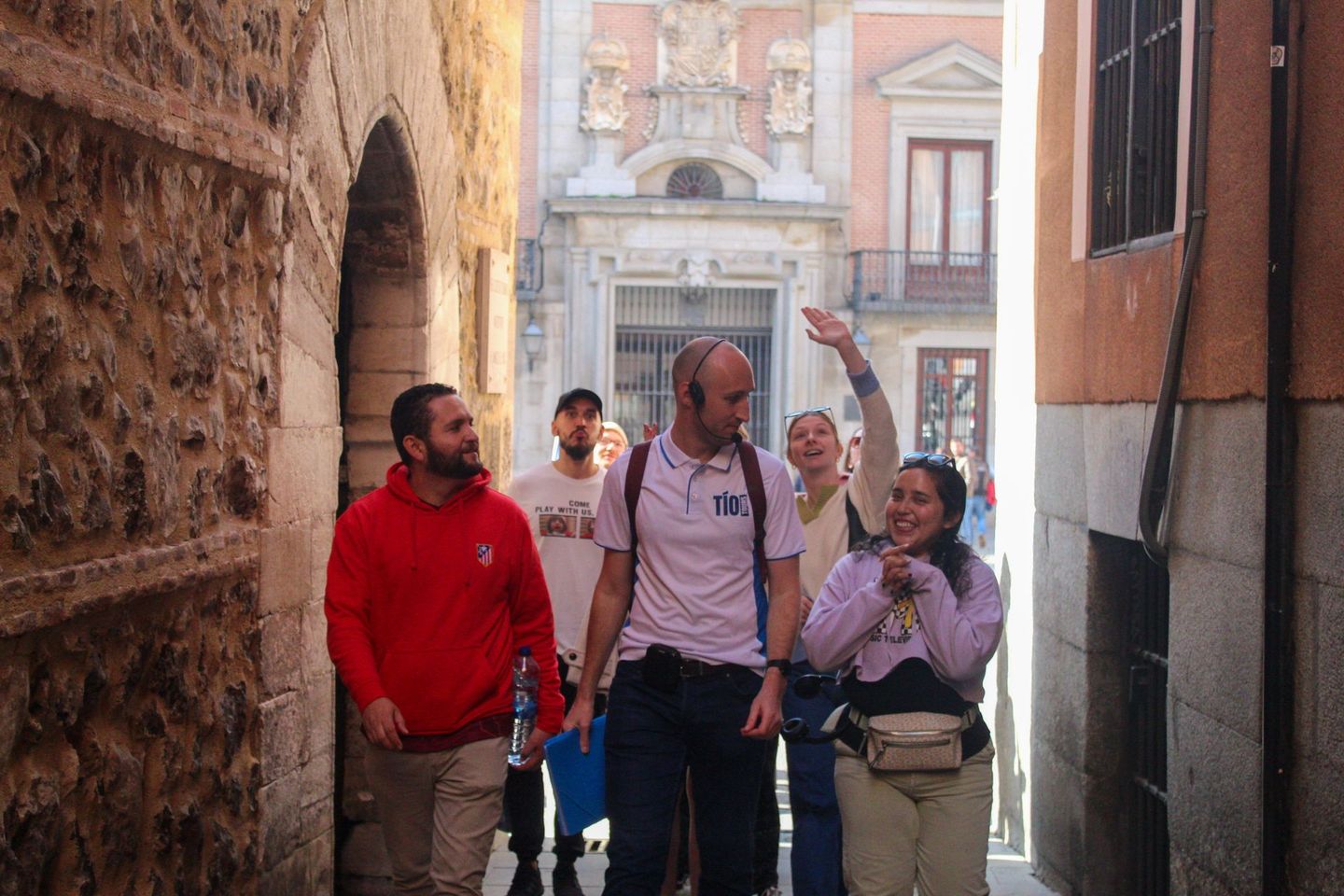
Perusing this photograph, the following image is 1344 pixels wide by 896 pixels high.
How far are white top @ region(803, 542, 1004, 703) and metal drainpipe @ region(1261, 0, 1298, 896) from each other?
0.94 meters

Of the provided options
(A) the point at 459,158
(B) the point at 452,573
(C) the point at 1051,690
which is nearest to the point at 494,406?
(A) the point at 459,158

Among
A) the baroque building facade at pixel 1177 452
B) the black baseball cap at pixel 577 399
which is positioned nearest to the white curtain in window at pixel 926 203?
the baroque building facade at pixel 1177 452

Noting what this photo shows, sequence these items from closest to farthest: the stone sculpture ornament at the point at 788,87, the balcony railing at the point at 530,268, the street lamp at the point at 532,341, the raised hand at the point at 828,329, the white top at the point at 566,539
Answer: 1. the raised hand at the point at 828,329
2. the white top at the point at 566,539
3. the street lamp at the point at 532,341
4. the balcony railing at the point at 530,268
5. the stone sculpture ornament at the point at 788,87

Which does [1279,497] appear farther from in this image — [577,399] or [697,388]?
[577,399]

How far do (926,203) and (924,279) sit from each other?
130 cm

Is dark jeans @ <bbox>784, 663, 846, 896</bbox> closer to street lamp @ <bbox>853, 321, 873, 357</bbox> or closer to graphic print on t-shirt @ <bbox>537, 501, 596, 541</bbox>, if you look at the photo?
graphic print on t-shirt @ <bbox>537, 501, 596, 541</bbox>

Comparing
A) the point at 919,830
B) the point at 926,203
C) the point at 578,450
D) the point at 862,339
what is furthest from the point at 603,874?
the point at 926,203

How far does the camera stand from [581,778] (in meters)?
4.91

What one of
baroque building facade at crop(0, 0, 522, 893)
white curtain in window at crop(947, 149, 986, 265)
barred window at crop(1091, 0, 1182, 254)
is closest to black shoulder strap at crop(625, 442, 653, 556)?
baroque building facade at crop(0, 0, 522, 893)

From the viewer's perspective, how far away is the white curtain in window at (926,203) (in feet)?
93.5

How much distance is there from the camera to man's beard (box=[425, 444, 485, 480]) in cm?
471

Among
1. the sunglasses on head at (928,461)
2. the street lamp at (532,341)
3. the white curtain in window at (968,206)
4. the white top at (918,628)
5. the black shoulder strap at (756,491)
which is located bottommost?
the white top at (918,628)

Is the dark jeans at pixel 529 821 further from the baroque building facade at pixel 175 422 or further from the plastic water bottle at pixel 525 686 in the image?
the plastic water bottle at pixel 525 686

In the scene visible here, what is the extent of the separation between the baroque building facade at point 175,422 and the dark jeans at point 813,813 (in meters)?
1.56
